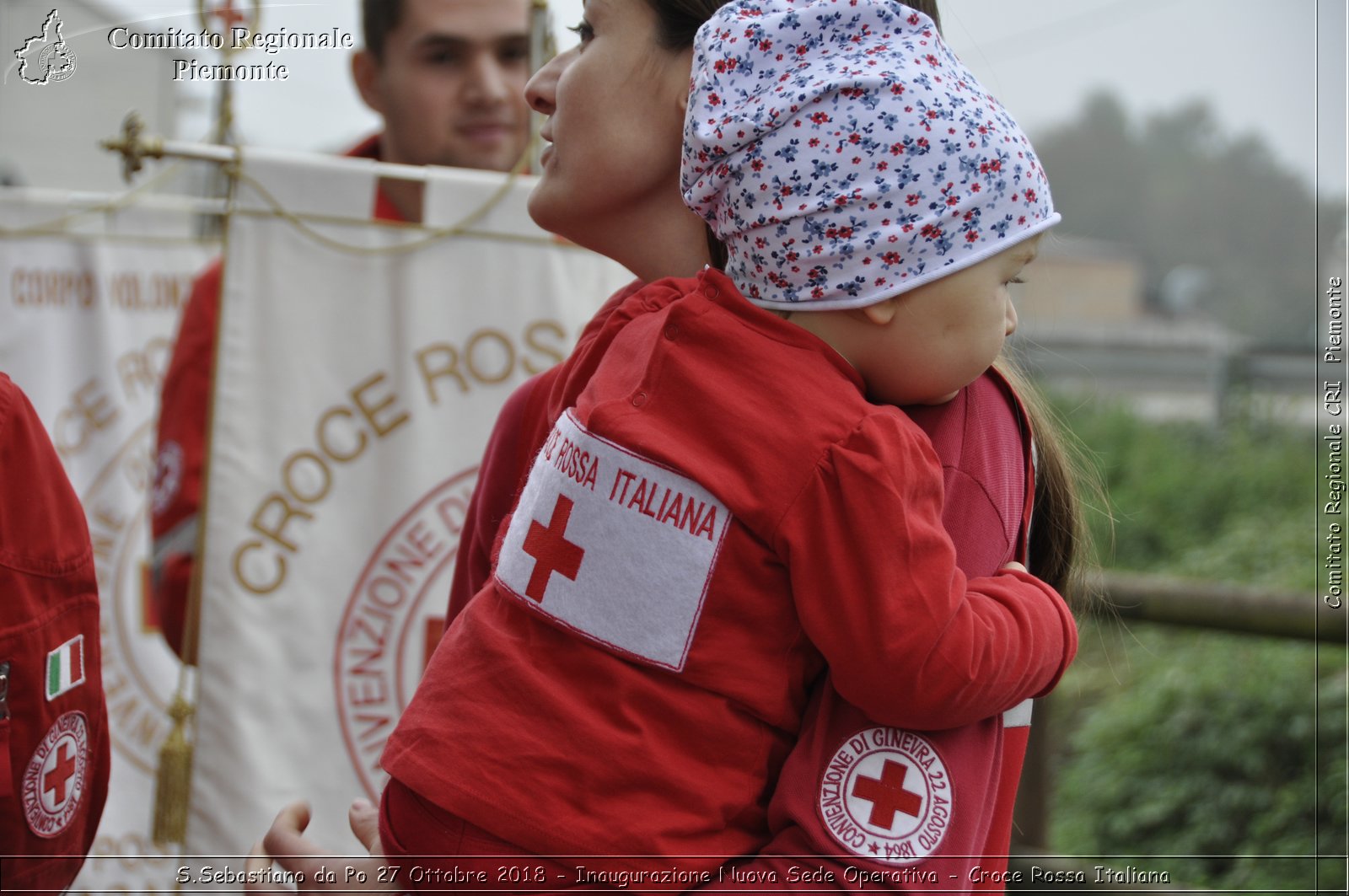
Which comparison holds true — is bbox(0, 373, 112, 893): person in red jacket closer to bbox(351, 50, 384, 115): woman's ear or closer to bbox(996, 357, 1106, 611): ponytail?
bbox(996, 357, 1106, 611): ponytail

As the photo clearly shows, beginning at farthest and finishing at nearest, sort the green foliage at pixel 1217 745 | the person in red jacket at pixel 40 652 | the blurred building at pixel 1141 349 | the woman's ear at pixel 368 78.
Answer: the blurred building at pixel 1141 349 < the green foliage at pixel 1217 745 < the woman's ear at pixel 368 78 < the person in red jacket at pixel 40 652

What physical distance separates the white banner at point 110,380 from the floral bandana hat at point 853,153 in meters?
2.06

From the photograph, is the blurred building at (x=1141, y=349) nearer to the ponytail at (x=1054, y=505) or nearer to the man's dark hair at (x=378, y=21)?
the ponytail at (x=1054, y=505)

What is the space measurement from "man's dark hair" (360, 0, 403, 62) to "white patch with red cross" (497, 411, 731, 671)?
1616 mm

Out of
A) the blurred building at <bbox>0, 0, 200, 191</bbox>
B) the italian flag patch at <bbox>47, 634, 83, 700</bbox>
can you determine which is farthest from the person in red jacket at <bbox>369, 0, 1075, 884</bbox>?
the blurred building at <bbox>0, 0, 200, 191</bbox>

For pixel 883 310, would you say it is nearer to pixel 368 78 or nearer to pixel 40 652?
pixel 40 652

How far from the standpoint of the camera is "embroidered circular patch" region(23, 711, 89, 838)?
3.66 ft

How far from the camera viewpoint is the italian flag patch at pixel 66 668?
1111 millimetres

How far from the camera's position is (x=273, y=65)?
1509 millimetres

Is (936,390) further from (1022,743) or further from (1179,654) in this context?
(1179,654)

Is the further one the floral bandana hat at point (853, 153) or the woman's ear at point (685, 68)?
the woman's ear at point (685, 68)

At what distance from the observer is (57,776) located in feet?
3.78

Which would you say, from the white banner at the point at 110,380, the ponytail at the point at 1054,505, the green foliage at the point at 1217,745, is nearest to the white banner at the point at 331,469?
the white banner at the point at 110,380

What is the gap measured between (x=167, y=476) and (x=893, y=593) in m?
1.80
